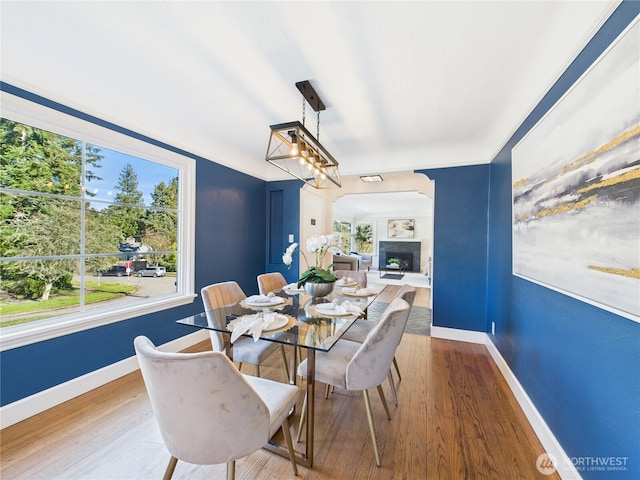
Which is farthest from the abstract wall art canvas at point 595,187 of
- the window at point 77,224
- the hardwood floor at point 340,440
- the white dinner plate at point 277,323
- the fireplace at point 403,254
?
the fireplace at point 403,254

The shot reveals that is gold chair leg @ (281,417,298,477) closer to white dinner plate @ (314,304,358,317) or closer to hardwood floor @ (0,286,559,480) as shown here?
hardwood floor @ (0,286,559,480)

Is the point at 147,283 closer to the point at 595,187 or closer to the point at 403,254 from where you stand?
the point at 595,187

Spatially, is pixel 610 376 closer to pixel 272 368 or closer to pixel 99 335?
pixel 272 368

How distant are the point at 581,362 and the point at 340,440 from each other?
4.47 ft

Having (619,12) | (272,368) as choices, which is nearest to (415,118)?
(619,12)

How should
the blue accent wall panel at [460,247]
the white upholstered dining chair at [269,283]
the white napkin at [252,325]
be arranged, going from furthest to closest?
the blue accent wall panel at [460,247]
the white upholstered dining chair at [269,283]
the white napkin at [252,325]

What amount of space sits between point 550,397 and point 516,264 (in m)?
Result: 0.96

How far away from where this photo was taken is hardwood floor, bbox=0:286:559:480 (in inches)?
54.6

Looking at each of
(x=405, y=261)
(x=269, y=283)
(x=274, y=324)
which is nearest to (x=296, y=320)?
(x=274, y=324)

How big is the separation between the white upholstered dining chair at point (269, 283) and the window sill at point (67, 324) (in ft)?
3.42

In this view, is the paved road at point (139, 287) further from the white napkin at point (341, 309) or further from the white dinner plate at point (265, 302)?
the white napkin at point (341, 309)

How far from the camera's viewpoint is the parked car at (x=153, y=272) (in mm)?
2590

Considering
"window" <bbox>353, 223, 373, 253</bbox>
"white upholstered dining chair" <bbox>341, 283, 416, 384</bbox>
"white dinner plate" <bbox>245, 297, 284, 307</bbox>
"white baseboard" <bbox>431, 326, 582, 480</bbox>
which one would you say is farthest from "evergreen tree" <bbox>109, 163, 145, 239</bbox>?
"window" <bbox>353, 223, 373, 253</bbox>

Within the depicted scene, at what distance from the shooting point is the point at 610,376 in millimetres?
1044
